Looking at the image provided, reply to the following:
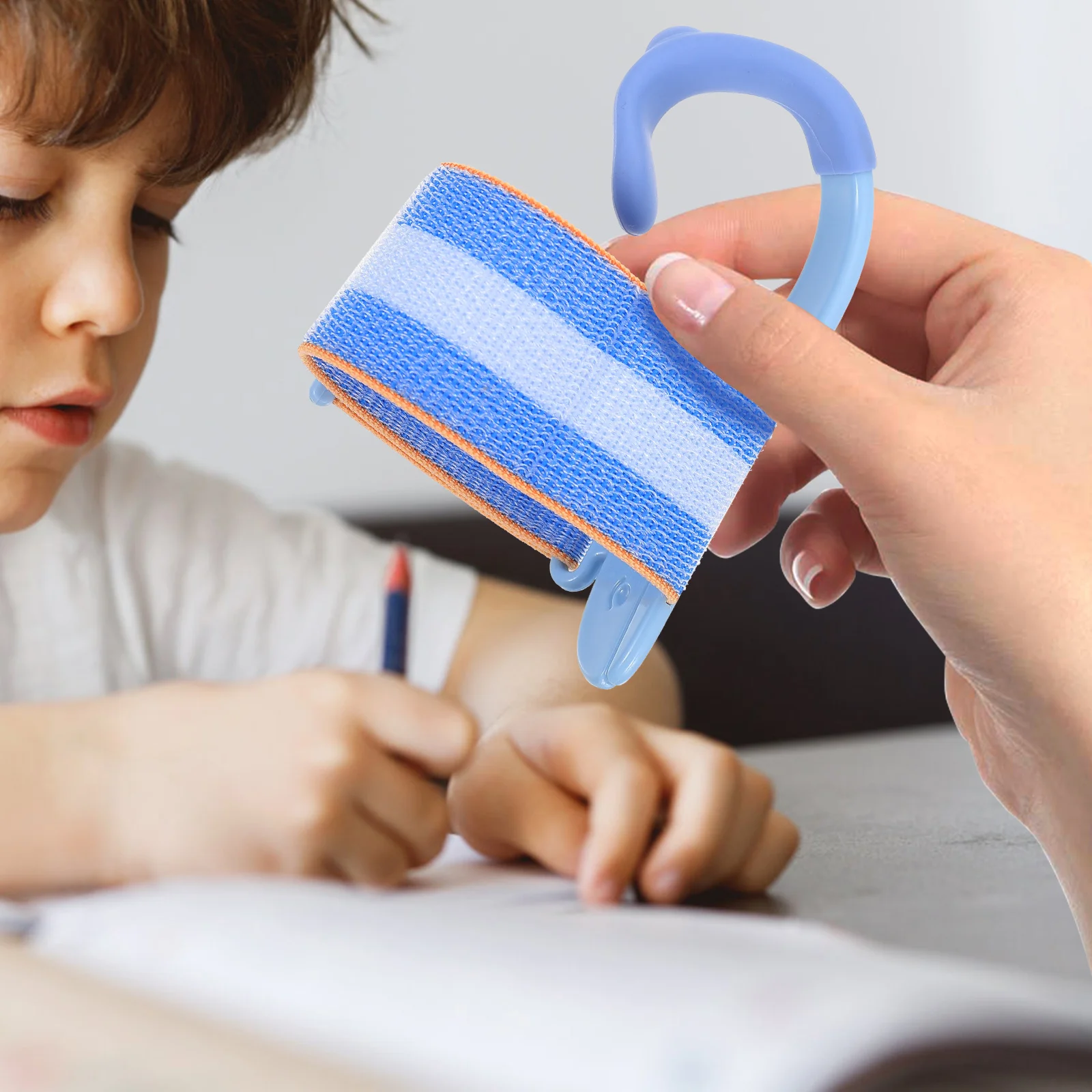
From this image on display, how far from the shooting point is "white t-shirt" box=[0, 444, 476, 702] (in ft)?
1.63

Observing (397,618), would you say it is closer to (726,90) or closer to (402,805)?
(402,805)

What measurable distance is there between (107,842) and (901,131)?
1.83 feet

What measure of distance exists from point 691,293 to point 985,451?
0.17 feet

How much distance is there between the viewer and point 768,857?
0.90 ft

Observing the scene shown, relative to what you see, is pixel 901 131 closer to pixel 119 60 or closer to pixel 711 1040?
pixel 119 60

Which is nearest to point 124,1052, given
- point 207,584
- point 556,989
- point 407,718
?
point 556,989

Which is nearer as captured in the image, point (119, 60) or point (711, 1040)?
point (711, 1040)

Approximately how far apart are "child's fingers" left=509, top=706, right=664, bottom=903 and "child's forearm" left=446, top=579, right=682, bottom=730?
0.17ft

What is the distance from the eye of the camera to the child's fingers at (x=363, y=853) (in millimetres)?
275

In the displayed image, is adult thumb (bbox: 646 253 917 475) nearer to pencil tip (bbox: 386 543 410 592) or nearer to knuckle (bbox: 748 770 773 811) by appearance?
knuckle (bbox: 748 770 773 811)

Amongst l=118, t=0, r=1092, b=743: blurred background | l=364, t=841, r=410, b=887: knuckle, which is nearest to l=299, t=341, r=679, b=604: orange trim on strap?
l=364, t=841, r=410, b=887: knuckle

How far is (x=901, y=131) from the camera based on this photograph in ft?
2.18

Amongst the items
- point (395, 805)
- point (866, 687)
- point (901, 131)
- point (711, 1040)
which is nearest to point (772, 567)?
point (866, 687)

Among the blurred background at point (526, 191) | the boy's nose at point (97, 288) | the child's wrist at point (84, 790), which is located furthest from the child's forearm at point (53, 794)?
the blurred background at point (526, 191)
